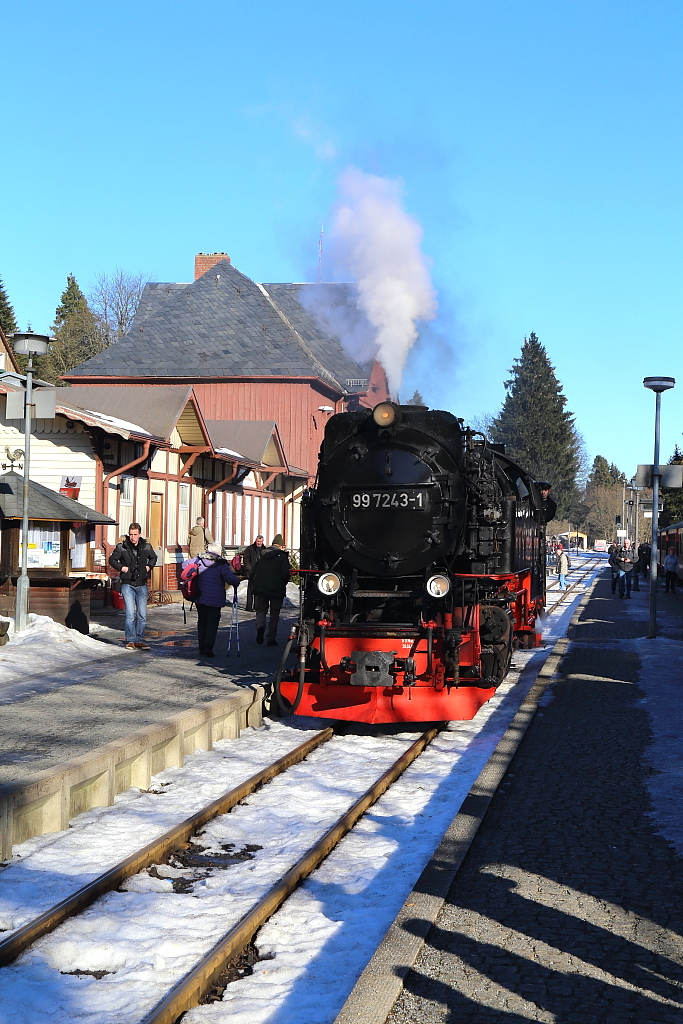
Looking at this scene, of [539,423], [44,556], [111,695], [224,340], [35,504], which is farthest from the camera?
[539,423]

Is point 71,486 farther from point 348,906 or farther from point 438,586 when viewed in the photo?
point 348,906

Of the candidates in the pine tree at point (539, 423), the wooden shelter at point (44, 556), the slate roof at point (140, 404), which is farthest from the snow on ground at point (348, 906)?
the pine tree at point (539, 423)

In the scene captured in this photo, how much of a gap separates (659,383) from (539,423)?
209ft

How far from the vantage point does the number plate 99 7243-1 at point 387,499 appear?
→ 973 cm

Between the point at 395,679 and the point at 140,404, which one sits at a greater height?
the point at 140,404

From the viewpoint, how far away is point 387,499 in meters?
9.85

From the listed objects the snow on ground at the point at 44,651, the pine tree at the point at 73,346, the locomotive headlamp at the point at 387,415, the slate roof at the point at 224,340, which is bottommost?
the snow on ground at the point at 44,651

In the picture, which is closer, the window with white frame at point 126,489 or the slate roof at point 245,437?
the window with white frame at point 126,489

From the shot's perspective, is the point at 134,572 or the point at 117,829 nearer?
the point at 117,829

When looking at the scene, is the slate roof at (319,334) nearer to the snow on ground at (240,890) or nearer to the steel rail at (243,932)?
the snow on ground at (240,890)

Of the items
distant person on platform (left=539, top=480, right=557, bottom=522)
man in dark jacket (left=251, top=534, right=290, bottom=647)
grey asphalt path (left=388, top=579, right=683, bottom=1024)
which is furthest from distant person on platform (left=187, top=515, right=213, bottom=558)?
grey asphalt path (left=388, top=579, right=683, bottom=1024)

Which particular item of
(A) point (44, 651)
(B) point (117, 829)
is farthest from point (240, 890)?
(A) point (44, 651)

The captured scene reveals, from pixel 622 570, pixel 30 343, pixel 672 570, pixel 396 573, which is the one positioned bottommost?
pixel 672 570

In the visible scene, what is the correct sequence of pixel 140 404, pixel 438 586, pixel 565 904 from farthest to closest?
pixel 140 404, pixel 438 586, pixel 565 904
